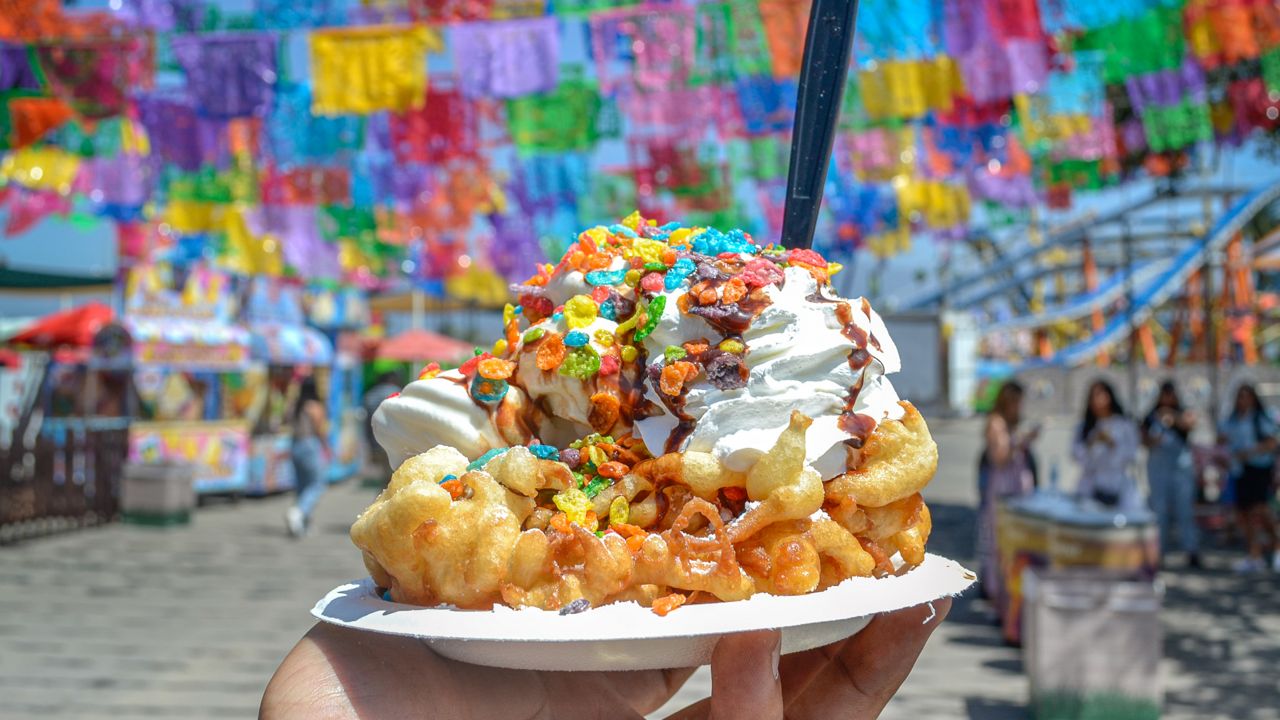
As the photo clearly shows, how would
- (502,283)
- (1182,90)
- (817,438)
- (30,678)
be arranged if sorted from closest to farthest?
1. (817,438)
2. (30,678)
3. (1182,90)
4. (502,283)

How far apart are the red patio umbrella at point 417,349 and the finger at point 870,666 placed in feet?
61.2

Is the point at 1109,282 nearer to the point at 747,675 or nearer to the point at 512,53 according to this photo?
the point at 512,53

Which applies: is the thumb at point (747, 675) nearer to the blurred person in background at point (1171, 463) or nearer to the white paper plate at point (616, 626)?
the white paper plate at point (616, 626)

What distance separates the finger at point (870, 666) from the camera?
1.73 meters

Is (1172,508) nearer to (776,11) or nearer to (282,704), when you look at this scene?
(776,11)

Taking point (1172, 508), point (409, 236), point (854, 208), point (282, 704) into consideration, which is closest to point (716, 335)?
point (282, 704)

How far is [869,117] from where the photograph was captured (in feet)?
32.4

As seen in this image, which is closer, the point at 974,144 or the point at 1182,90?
the point at 1182,90

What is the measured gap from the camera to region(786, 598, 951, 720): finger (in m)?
1.73

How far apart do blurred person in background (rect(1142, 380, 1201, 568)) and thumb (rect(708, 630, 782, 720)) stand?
10.1 meters

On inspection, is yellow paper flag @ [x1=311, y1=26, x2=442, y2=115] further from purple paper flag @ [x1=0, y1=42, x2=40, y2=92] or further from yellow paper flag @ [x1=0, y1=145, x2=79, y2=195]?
yellow paper flag @ [x1=0, y1=145, x2=79, y2=195]

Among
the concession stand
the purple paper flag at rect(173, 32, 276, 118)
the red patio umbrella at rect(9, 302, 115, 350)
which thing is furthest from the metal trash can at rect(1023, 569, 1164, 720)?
the red patio umbrella at rect(9, 302, 115, 350)

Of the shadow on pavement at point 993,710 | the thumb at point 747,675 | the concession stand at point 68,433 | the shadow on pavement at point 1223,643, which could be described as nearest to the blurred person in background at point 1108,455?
the shadow on pavement at point 1223,643

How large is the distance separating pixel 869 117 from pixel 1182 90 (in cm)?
299
